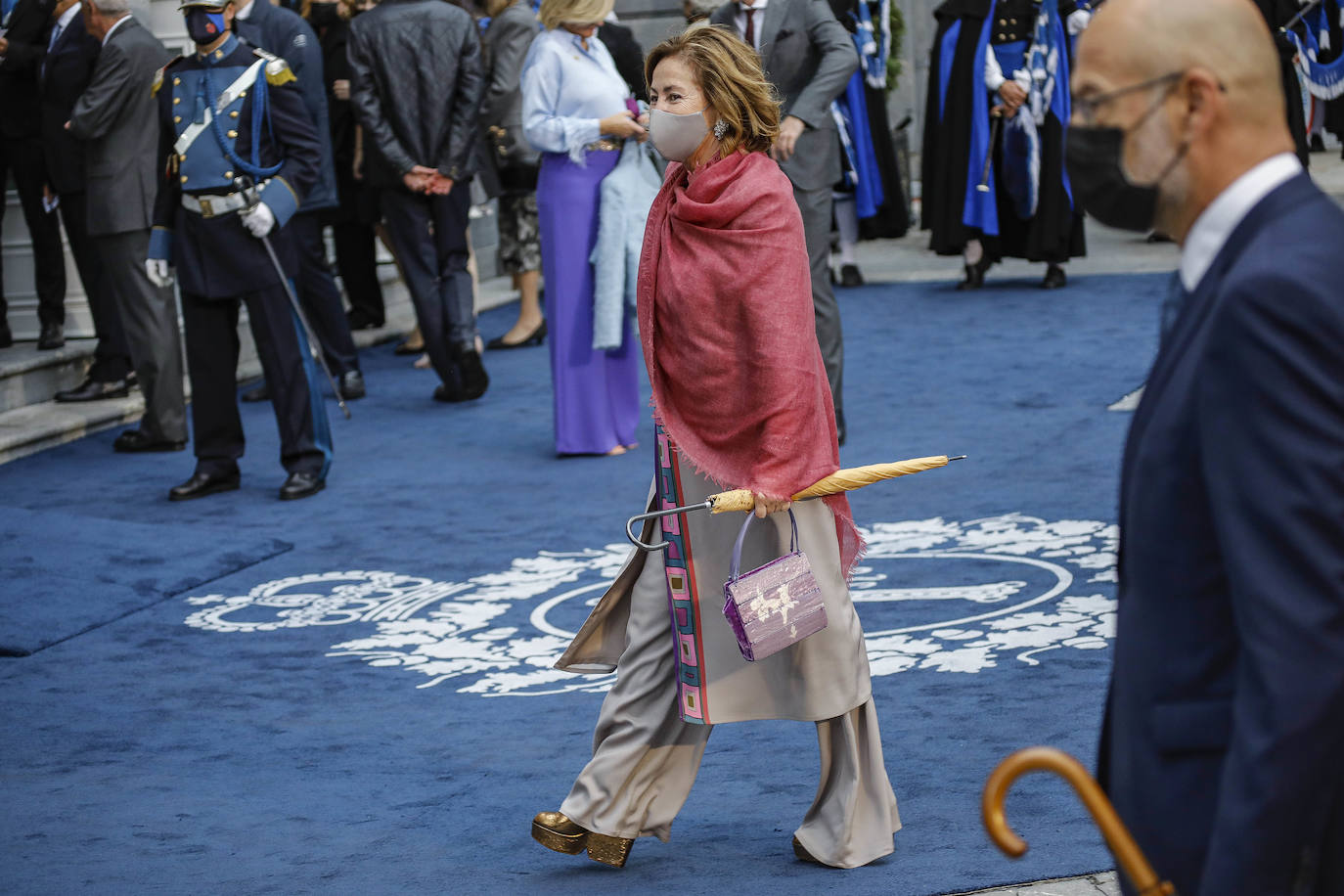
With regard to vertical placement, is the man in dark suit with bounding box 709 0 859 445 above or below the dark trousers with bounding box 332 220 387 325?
above

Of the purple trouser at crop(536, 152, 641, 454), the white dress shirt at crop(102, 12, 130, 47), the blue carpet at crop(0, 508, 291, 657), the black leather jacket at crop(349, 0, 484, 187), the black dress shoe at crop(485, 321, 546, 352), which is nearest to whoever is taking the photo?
the blue carpet at crop(0, 508, 291, 657)

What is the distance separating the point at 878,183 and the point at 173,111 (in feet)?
19.0

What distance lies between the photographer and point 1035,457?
7.11 metres

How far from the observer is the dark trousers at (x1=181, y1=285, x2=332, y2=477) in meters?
7.15

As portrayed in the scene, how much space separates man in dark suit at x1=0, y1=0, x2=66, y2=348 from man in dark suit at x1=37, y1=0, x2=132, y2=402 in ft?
0.43

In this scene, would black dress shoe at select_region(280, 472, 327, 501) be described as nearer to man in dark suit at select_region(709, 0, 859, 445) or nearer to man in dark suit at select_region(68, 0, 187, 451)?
man in dark suit at select_region(68, 0, 187, 451)

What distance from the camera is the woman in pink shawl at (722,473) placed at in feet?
A: 11.2

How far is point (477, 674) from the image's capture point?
5008 mm

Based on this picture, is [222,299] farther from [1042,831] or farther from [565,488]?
[1042,831]

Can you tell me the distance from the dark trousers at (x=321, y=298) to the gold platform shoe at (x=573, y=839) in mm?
5784

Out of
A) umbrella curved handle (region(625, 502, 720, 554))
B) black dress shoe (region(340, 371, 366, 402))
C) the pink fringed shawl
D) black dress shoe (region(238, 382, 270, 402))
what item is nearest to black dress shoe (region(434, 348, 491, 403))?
black dress shoe (region(340, 371, 366, 402))

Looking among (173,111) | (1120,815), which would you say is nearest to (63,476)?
(173,111)

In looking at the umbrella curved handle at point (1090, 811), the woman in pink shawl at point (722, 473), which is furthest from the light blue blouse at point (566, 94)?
the umbrella curved handle at point (1090, 811)

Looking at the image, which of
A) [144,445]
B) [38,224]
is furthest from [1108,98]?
[38,224]
